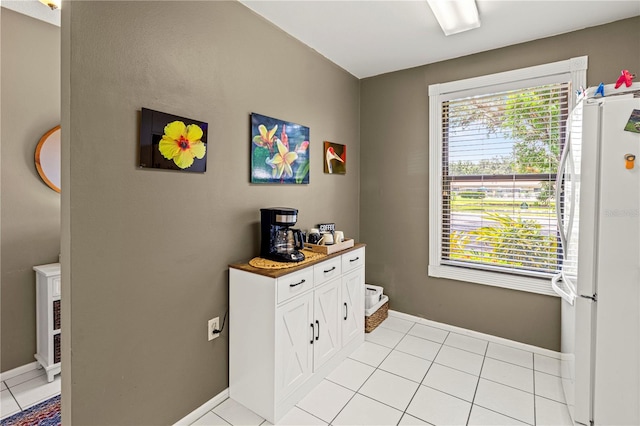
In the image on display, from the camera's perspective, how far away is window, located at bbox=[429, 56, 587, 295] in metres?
2.55

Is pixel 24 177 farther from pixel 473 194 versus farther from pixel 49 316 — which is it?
pixel 473 194

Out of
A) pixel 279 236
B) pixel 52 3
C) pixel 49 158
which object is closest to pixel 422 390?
pixel 279 236

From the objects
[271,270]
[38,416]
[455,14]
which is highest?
[455,14]

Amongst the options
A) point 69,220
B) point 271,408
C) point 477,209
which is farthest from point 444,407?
point 69,220

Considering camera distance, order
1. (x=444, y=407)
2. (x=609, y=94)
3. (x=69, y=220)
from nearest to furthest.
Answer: (x=69, y=220) < (x=609, y=94) < (x=444, y=407)

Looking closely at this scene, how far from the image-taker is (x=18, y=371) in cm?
231

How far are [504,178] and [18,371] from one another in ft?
13.7

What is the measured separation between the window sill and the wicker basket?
23.5 inches

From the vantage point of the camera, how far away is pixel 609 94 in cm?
167

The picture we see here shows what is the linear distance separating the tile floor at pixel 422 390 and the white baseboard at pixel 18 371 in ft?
0.14

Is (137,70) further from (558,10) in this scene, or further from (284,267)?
(558,10)

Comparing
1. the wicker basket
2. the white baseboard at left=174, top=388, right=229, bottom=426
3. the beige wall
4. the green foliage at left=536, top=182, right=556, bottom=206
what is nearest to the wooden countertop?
the white baseboard at left=174, top=388, right=229, bottom=426

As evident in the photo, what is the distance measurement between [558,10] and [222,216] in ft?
8.93

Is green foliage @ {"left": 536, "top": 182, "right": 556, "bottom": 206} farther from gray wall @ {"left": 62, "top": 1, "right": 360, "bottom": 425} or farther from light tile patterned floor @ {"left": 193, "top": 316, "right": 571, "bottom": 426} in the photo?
gray wall @ {"left": 62, "top": 1, "right": 360, "bottom": 425}
